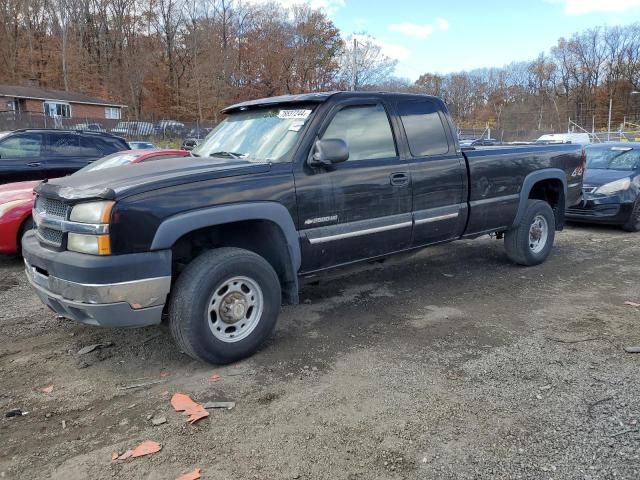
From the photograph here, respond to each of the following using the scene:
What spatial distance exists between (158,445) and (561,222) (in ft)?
19.6

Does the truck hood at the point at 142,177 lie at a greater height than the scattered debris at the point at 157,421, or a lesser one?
greater

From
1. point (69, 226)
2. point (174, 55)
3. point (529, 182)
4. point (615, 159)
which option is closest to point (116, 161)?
point (69, 226)

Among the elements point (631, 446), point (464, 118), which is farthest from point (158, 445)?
point (464, 118)

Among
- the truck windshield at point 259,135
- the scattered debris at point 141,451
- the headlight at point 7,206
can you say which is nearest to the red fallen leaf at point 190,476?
the scattered debris at point 141,451

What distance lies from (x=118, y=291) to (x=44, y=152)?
7.40 meters

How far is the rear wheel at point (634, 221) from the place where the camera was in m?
9.10

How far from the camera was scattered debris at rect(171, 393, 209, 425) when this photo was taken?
314cm

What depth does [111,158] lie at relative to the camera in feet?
25.7

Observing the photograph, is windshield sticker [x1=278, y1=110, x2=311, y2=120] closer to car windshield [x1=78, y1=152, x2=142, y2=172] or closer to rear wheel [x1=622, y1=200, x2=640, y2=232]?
car windshield [x1=78, y1=152, x2=142, y2=172]

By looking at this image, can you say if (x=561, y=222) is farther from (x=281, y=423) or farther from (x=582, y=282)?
(x=281, y=423)

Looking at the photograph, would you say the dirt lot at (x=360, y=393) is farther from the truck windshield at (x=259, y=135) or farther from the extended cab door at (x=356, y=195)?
the truck windshield at (x=259, y=135)

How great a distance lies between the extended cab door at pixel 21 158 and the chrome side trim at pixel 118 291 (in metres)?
6.57

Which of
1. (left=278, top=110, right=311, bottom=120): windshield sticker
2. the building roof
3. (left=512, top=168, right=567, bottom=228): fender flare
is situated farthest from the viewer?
the building roof

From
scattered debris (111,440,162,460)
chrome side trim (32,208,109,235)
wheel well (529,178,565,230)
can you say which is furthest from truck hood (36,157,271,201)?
wheel well (529,178,565,230)
